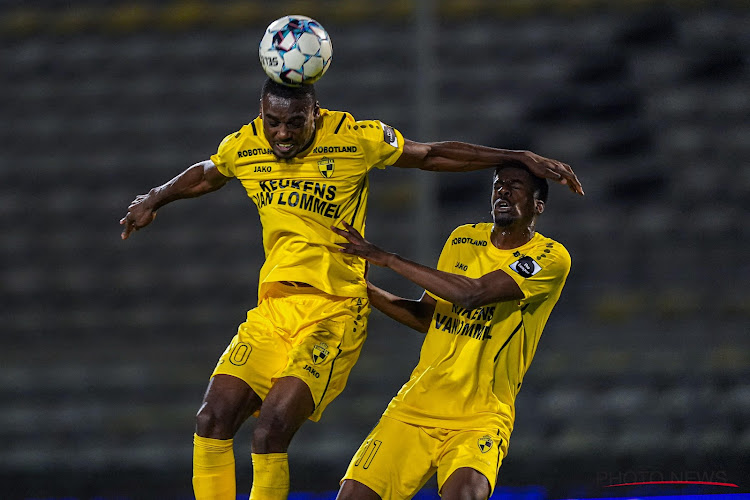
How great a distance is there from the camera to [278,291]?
376cm

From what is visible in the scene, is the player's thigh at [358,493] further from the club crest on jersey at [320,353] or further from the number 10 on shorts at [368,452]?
the club crest on jersey at [320,353]

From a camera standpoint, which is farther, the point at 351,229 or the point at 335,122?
the point at 335,122

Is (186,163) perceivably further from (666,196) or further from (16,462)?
(666,196)

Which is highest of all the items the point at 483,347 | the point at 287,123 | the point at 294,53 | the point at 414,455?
the point at 294,53

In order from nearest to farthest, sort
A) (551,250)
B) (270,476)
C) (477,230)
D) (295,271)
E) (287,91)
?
(270,476) → (287,91) → (295,271) → (551,250) → (477,230)

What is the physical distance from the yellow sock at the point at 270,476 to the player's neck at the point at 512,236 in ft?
3.88

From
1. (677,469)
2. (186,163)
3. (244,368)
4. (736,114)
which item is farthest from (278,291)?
(736,114)

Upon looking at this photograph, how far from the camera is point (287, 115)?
11.7ft

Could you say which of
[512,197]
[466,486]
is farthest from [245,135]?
[466,486]

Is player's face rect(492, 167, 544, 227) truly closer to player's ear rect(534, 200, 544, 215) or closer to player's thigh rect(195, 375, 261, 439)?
player's ear rect(534, 200, 544, 215)

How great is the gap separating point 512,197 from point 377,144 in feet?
Result: 1.76

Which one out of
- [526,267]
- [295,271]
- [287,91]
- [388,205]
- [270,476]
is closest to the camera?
[270,476]

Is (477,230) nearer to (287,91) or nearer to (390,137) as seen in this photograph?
(390,137)

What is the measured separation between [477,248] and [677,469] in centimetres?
226
